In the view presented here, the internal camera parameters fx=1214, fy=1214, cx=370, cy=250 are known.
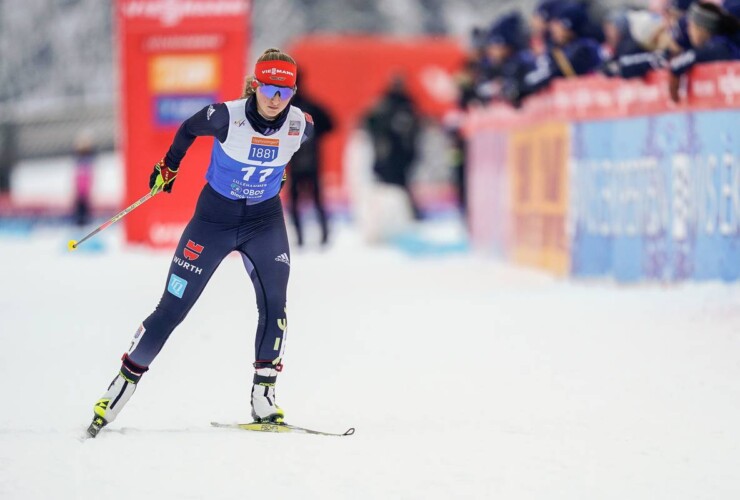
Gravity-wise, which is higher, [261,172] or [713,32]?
[713,32]

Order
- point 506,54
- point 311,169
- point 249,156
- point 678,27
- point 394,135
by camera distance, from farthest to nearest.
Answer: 1. point 394,135
2. point 311,169
3. point 506,54
4. point 678,27
5. point 249,156

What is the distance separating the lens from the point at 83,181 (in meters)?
18.9

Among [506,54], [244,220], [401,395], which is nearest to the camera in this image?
[244,220]

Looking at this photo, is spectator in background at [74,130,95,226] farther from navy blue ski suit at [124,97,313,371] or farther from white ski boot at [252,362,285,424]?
white ski boot at [252,362,285,424]

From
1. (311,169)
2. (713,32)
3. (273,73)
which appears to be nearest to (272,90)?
(273,73)

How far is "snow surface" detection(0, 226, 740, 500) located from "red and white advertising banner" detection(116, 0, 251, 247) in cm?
436

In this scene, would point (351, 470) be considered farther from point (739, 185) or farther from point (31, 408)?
point (739, 185)

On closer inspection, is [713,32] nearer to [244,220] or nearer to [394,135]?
[244,220]

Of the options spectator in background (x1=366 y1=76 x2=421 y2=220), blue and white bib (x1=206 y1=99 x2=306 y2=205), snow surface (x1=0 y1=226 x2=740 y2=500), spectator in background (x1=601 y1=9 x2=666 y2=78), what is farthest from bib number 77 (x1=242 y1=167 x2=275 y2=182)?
spectator in background (x1=366 y1=76 x2=421 y2=220)

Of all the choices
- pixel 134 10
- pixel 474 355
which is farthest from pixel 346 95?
pixel 474 355

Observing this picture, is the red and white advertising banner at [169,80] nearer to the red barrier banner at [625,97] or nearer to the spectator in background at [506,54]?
the spectator in background at [506,54]

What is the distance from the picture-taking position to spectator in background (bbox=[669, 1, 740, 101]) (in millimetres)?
8648

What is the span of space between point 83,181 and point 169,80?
404 cm

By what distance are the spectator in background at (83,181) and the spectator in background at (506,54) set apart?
7.49 meters
